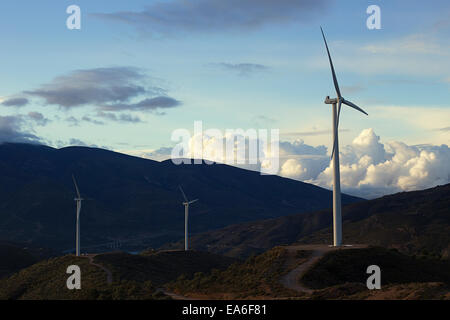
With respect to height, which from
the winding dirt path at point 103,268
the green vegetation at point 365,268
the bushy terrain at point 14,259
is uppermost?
the green vegetation at point 365,268

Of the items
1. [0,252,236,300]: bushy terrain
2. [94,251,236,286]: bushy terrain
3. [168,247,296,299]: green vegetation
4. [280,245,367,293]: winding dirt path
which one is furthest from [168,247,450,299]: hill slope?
[94,251,236,286]: bushy terrain

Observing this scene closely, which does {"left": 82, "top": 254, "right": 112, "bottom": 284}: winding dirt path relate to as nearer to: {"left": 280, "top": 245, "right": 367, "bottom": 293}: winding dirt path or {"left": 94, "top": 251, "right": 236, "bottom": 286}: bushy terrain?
{"left": 94, "top": 251, "right": 236, "bottom": 286}: bushy terrain

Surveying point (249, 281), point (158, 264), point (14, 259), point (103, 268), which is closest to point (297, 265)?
point (249, 281)

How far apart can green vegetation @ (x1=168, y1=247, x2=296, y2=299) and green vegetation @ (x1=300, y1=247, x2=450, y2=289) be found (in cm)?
489

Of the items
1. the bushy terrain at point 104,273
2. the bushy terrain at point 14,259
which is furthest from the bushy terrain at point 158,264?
the bushy terrain at point 14,259

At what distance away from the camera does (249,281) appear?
253ft

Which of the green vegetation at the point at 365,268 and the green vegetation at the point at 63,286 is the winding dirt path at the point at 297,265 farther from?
the green vegetation at the point at 63,286

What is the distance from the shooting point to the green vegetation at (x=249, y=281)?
69125 mm

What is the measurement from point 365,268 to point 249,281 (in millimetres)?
15625

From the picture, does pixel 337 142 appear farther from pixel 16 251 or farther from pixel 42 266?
pixel 16 251

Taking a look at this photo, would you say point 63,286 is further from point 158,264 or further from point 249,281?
point 249,281

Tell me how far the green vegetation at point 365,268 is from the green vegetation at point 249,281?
4886 mm
